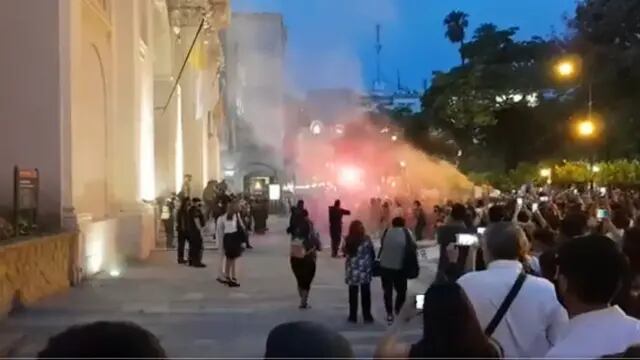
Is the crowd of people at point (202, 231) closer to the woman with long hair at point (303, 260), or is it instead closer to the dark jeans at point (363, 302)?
the woman with long hair at point (303, 260)

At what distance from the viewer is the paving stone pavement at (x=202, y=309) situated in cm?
1480

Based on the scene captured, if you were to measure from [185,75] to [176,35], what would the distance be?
151 inches

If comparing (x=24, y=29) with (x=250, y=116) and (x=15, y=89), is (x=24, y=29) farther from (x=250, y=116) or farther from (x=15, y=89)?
(x=250, y=116)

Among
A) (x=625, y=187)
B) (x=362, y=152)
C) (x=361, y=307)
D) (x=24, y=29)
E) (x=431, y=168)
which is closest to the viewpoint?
(x=361, y=307)

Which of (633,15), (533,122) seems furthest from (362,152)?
(633,15)

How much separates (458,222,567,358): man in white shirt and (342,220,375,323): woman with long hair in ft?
36.0

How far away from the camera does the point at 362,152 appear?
3649 inches

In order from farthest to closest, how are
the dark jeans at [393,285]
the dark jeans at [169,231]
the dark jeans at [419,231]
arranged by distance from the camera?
the dark jeans at [419,231] < the dark jeans at [169,231] < the dark jeans at [393,285]

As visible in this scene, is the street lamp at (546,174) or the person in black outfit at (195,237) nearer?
the person in black outfit at (195,237)

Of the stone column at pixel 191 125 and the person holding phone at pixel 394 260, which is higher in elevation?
the stone column at pixel 191 125

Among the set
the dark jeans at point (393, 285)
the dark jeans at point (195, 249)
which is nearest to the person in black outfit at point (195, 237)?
the dark jeans at point (195, 249)

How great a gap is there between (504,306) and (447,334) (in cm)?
177

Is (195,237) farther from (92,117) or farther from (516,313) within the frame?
(516,313)

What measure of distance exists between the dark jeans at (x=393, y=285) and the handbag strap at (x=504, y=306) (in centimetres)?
1053
